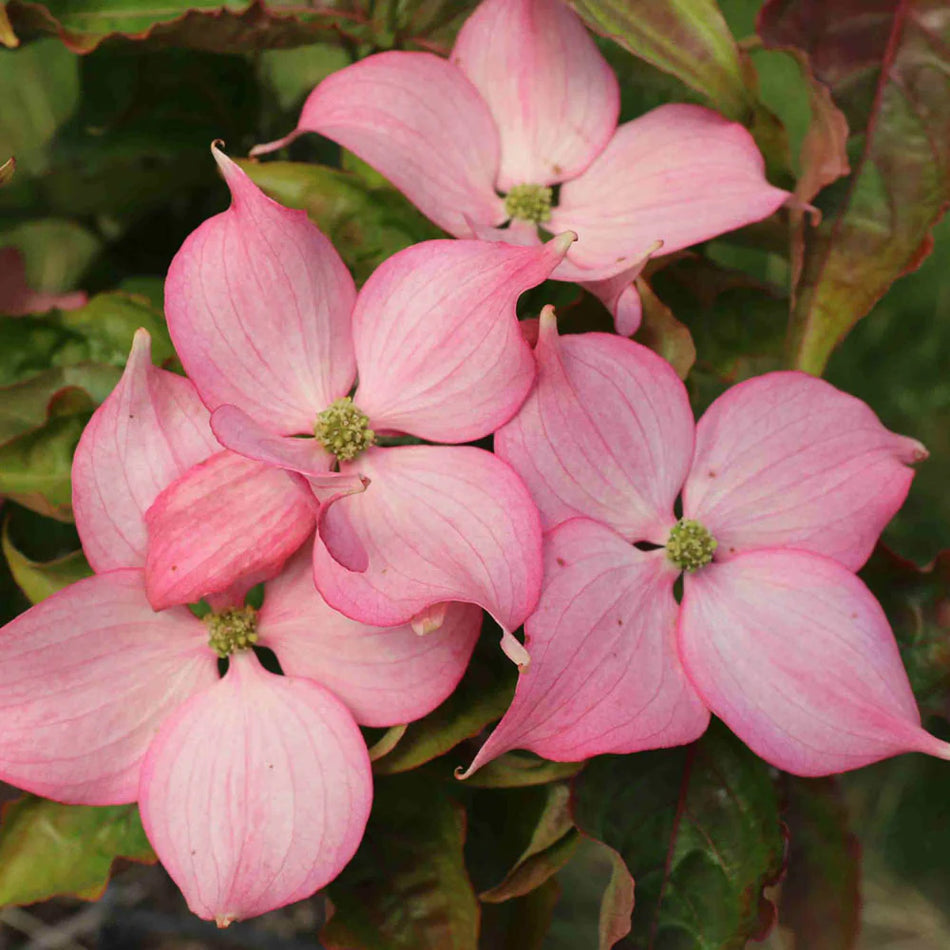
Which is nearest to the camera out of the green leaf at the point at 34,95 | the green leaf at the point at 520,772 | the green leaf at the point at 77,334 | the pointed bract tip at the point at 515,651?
the pointed bract tip at the point at 515,651

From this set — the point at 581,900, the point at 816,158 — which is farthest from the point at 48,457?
the point at 581,900

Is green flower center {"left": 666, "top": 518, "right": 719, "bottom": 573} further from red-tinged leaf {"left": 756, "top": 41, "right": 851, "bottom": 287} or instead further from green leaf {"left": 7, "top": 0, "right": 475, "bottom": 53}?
green leaf {"left": 7, "top": 0, "right": 475, "bottom": 53}

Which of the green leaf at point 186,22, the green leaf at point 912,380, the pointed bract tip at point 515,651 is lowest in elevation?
the green leaf at point 912,380

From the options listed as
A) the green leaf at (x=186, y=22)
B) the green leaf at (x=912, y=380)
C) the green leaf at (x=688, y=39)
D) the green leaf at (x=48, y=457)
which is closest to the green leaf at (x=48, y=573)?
the green leaf at (x=48, y=457)

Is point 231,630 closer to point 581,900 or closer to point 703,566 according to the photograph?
point 703,566

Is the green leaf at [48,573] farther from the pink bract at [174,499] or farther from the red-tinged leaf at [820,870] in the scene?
the red-tinged leaf at [820,870]

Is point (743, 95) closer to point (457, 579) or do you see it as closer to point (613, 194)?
point (613, 194)
